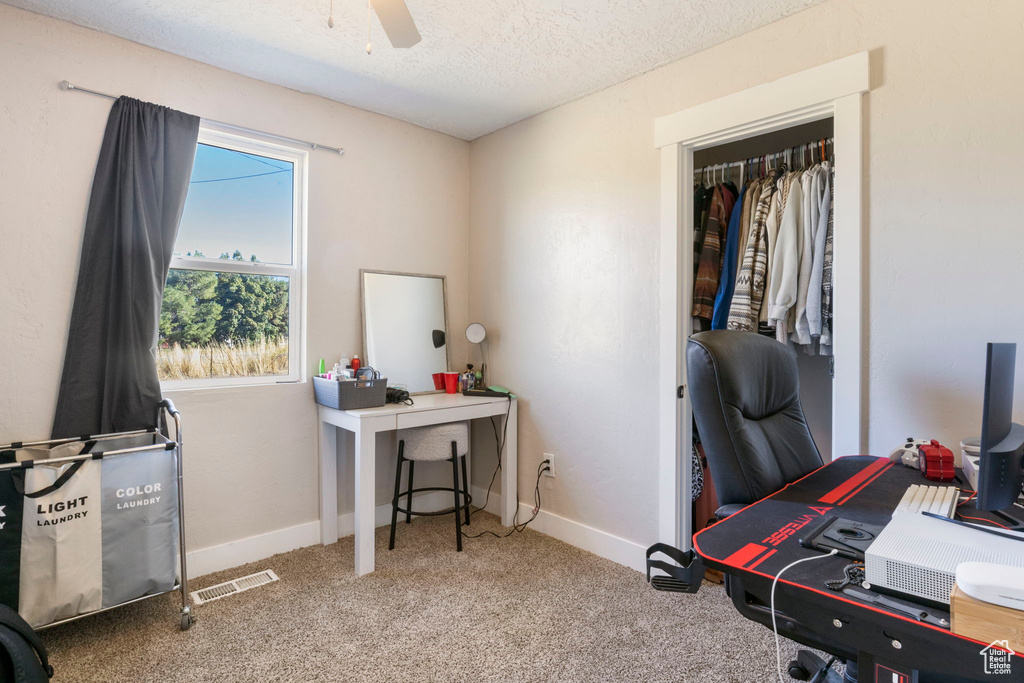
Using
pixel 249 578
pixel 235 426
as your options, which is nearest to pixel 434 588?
pixel 249 578

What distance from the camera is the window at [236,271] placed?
2574 millimetres

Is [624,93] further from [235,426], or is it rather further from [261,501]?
[261,501]

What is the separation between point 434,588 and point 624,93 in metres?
2.48

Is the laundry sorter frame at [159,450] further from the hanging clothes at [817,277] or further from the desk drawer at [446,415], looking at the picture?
the hanging clothes at [817,277]

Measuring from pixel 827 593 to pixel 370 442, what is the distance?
2084 millimetres

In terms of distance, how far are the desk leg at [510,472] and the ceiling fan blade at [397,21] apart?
2.02m

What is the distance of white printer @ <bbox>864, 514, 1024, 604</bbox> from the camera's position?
773 millimetres

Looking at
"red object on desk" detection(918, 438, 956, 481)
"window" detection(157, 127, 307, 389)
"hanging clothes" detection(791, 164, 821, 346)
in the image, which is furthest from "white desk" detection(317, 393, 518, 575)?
"red object on desk" detection(918, 438, 956, 481)

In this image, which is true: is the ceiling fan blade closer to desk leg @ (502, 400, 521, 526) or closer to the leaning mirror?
the leaning mirror

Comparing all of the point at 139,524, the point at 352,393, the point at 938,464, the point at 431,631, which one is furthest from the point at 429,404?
the point at 938,464

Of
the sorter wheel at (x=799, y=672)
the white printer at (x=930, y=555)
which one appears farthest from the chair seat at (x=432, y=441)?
the white printer at (x=930, y=555)

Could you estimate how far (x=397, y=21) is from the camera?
157cm

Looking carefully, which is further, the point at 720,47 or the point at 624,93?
the point at 624,93

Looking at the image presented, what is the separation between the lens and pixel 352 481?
304cm
